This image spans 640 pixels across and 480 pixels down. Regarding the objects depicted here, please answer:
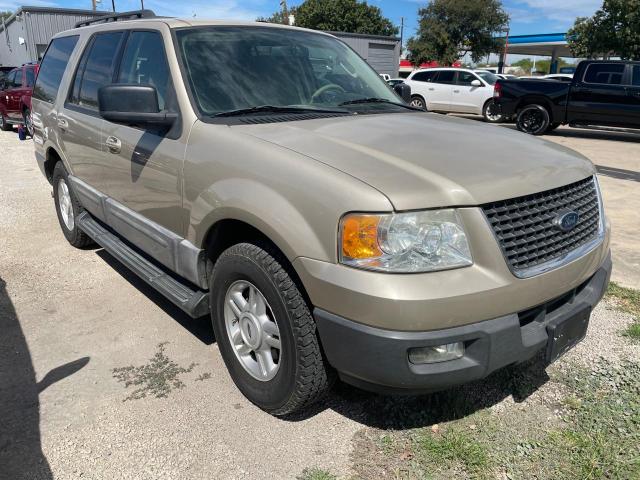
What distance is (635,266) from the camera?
4.67 meters

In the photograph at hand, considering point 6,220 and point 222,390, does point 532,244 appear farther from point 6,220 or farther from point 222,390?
point 6,220

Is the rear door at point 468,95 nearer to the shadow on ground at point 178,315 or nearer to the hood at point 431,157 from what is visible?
the shadow on ground at point 178,315

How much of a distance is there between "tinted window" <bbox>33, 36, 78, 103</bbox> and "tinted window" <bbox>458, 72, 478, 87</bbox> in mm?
14141

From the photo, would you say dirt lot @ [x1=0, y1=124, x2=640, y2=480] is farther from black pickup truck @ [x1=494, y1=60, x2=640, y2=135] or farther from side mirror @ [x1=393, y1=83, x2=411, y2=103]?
black pickup truck @ [x1=494, y1=60, x2=640, y2=135]

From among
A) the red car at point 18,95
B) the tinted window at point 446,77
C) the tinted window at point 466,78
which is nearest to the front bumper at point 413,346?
the red car at point 18,95

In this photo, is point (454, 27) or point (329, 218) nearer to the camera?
point (329, 218)

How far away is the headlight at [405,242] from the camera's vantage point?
199cm

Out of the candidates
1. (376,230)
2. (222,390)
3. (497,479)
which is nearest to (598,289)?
(497,479)

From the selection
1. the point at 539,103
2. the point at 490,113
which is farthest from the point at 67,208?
the point at 490,113

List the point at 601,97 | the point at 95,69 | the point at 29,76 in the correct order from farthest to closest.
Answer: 1. the point at 29,76
2. the point at 601,97
3. the point at 95,69

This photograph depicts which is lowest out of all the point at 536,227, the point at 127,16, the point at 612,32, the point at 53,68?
the point at 536,227

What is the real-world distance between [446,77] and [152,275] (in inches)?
628

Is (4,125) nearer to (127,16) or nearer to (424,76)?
(424,76)

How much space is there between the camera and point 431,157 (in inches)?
91.0
